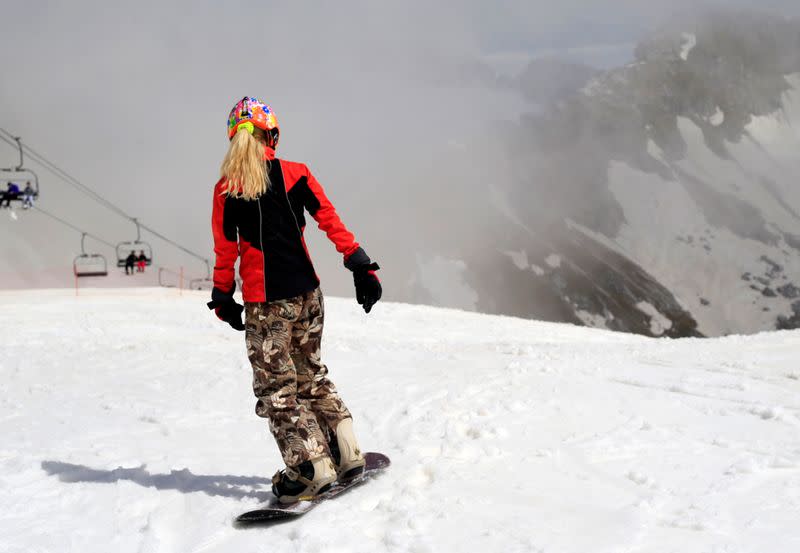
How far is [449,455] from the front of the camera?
4910mm

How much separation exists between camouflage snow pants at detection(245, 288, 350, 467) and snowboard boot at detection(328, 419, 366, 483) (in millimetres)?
88

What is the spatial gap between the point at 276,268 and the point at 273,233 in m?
0.20

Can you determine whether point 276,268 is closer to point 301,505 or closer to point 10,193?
point 301,505

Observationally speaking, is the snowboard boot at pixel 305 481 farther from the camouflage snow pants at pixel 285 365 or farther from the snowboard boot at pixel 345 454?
the snowboard boot at pixel 345 454

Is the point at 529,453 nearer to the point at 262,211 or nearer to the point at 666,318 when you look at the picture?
the point at 262,211

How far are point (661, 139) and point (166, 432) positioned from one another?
197 metres

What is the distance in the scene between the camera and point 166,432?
642 centimetres

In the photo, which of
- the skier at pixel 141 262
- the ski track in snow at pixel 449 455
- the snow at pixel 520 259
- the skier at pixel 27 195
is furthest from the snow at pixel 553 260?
the ski track in snow at pixel 449 455

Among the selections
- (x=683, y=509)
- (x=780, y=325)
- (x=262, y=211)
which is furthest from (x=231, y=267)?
(x=780, y=325)

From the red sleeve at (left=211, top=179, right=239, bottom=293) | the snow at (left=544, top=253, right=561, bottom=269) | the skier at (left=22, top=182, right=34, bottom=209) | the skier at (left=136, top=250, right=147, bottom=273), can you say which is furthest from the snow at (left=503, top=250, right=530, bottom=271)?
the red sleeve at (left=211, top=179, right=239, bottom=293)

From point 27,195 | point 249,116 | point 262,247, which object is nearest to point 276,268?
point 262,247

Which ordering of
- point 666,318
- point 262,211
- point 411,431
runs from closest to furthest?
1. point 262,211
2. point 411,431
3. point 666,318

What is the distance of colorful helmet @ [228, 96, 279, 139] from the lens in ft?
13.7

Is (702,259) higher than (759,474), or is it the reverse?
(702,259)
